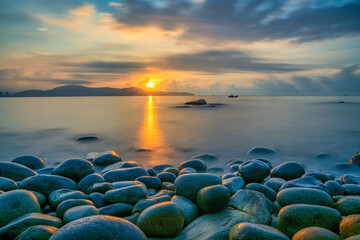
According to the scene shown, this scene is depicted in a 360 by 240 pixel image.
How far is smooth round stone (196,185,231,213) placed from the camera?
339 centimetres

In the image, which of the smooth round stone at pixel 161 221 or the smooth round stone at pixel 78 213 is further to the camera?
the smooth round stone at pixel 78 213

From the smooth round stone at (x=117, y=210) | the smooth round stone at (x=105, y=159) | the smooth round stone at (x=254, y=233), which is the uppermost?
the smooth round stone at (x=254, y=233)

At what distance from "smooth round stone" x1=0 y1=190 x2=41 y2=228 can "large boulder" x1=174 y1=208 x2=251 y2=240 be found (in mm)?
1926

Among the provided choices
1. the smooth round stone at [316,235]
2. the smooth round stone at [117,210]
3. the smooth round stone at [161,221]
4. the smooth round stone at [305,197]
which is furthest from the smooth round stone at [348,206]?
the smooth round stone at [117,210]

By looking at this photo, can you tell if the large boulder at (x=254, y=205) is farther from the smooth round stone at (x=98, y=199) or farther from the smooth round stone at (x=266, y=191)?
the smooth round stone at (x=98, y=199)

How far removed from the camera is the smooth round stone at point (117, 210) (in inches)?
142

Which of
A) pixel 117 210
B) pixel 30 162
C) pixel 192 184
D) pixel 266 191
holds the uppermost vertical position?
pixel 192 184

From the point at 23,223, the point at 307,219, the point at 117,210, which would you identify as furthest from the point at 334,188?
the point at 23,223

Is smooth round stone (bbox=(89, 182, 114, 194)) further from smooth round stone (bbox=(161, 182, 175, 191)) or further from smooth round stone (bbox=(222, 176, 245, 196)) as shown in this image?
smooth round stone (bbox=(222, 176, 245, 196))

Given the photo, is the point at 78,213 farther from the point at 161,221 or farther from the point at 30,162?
the point at 30,162

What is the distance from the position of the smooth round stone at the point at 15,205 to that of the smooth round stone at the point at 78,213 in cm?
50

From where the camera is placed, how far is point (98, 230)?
7.26 feet

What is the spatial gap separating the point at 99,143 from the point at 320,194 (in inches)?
420

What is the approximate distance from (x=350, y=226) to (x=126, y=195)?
9.46ft
